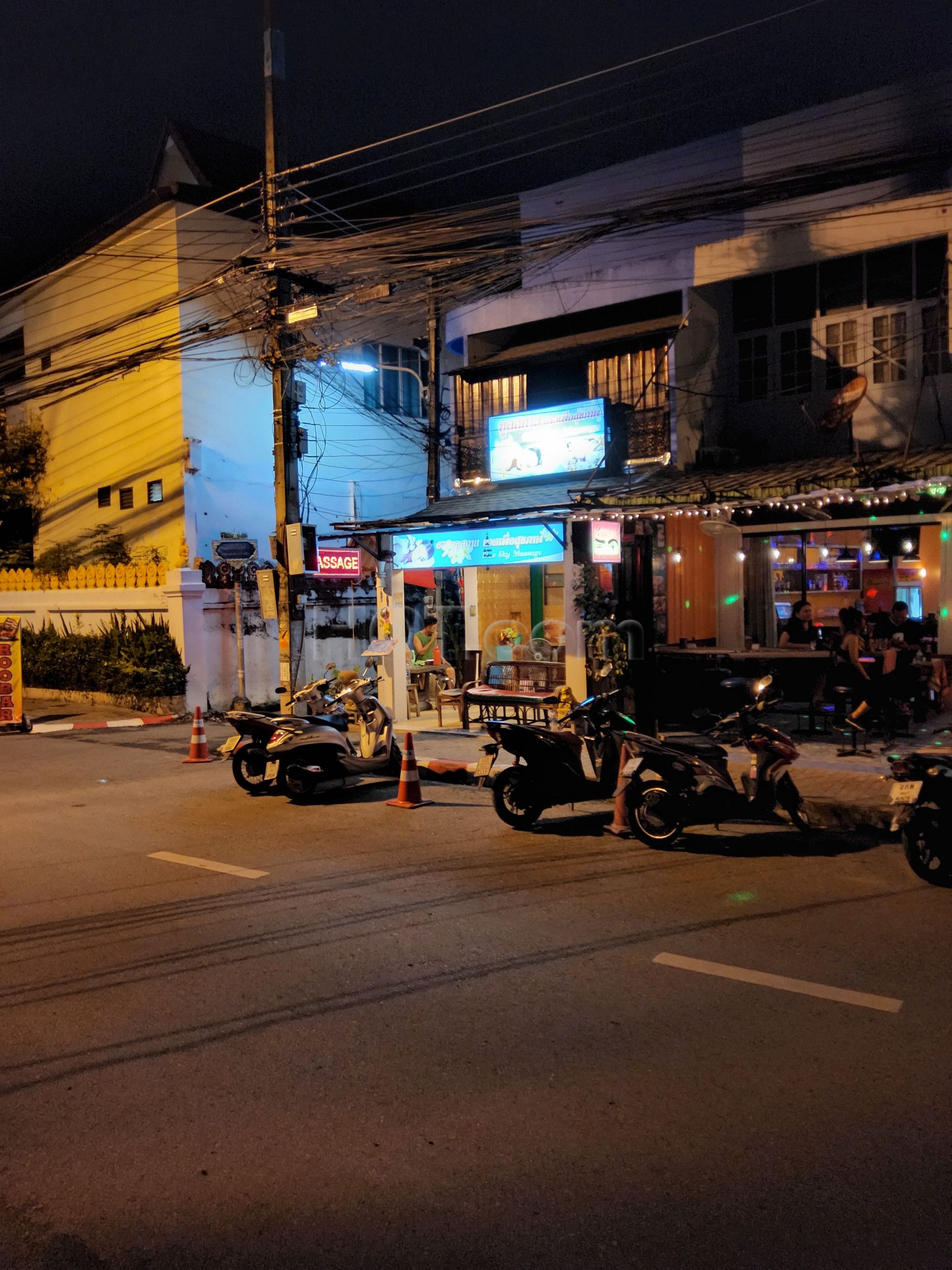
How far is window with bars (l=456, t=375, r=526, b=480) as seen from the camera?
1933 cm

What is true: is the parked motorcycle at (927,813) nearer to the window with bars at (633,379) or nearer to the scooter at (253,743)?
the scooter at (253,743)

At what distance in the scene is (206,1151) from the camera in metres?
3.66

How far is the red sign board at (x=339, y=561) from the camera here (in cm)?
1873

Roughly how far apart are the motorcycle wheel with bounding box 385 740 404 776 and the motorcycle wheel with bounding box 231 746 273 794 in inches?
53.8

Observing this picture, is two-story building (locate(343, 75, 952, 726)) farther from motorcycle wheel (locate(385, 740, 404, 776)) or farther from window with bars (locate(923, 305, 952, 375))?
motorcycle wheel (locate(385, 740, 404, 776))

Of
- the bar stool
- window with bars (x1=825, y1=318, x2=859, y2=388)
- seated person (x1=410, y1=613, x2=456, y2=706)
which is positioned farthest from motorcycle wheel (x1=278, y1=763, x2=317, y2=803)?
window with bars (x1=825, y1=318, x2=859, y2=388)

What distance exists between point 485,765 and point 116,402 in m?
17.3

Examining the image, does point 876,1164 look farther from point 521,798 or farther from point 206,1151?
point 521,798

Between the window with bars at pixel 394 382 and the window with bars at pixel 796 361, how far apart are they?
456 inches

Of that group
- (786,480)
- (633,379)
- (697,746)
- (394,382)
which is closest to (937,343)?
(786,480)

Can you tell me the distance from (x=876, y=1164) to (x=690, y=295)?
14.9 meters

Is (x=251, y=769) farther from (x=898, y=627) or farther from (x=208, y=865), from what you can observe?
(x=898, y=627)

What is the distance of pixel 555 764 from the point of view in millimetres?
9086

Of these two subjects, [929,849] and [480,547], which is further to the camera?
[480,547]
